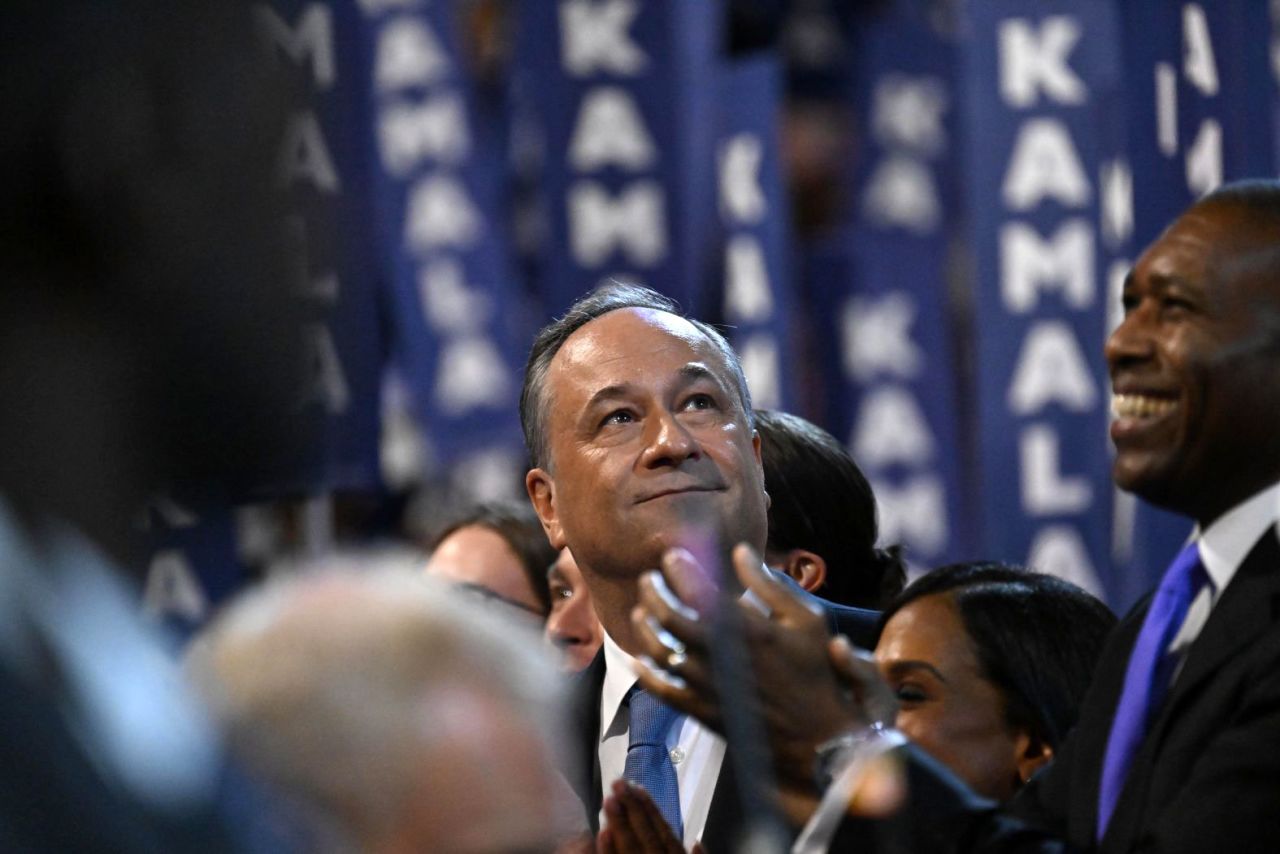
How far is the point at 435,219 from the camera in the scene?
875cm

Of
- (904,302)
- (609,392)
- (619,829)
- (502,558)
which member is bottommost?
(904,302)

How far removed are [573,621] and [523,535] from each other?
0.62m

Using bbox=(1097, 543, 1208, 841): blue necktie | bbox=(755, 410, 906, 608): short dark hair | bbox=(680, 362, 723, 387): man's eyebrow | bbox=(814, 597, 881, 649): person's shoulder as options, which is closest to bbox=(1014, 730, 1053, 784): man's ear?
bbox=(814, 597, 881, 649): person's shoulder

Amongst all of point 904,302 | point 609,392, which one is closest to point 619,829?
point 609,392

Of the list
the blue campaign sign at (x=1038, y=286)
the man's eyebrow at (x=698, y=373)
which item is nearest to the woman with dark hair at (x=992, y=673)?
the man's eyebrow at (x=698, y=373)

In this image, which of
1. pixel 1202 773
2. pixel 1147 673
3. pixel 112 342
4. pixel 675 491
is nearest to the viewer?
pixel 112 342

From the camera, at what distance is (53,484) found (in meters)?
0.91

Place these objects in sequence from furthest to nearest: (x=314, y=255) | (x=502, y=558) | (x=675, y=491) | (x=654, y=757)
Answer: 1. (x=502, y=558)
2. (x=675, y=491)
3. (x=654, y=757)
4. (x=314, y=255)

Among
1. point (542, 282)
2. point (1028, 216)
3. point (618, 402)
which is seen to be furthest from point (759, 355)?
point (618, 402)

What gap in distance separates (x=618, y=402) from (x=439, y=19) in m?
5.74

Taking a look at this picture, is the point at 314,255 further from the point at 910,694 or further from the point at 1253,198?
the point at 910,694

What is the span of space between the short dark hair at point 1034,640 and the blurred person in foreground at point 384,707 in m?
2.08

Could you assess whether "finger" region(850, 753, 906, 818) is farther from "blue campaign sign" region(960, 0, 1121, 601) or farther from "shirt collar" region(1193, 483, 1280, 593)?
"blue campaign sign" region(960, 0, 1121, 601)

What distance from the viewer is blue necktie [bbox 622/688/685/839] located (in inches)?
115
